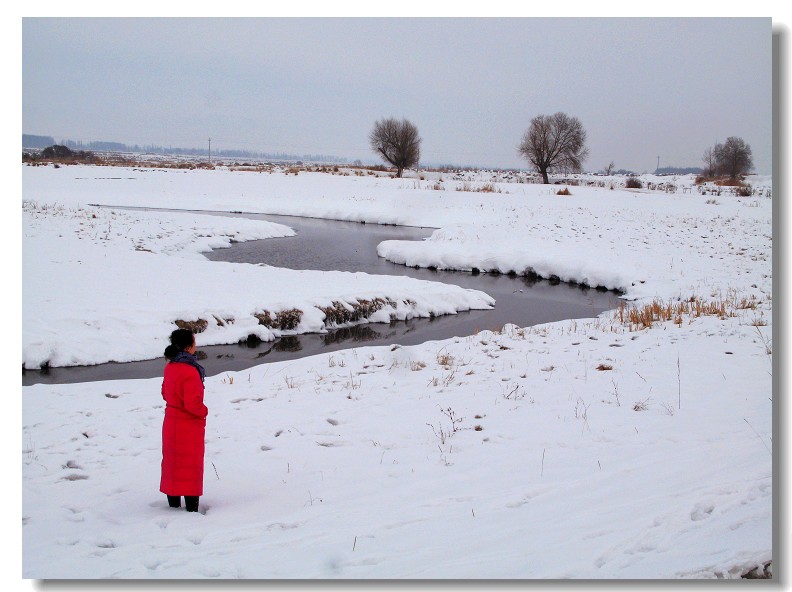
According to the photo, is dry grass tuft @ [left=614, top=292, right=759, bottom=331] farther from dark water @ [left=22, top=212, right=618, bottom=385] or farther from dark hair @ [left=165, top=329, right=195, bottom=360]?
dark hair @ [left=165, top=329, right=195, bottom=360]

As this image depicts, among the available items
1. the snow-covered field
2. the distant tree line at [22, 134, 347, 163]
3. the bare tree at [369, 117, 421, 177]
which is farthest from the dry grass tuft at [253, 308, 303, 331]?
the bare tree at [369, 117, 421, 177]

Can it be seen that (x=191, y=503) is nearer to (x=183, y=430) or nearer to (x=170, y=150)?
(x=183, y=430)

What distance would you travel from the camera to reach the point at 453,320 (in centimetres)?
1395

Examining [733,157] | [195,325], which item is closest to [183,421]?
[195,325]

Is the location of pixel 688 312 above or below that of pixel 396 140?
below

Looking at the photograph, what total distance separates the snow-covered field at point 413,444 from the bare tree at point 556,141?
93.9 inches

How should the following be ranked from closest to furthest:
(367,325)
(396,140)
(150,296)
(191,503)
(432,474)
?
(191,503) → (432,474) → (396,140) → (150,296) → (367,325)

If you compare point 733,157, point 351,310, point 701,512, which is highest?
point 733,157

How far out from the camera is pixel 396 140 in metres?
10.0

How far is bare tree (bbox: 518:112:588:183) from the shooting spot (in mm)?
9578

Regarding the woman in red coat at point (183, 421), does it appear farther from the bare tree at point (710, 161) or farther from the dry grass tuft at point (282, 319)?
the bare tree at point (710, 161)

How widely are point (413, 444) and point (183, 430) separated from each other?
233 cm

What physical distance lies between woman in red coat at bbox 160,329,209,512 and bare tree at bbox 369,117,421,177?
5806 mm

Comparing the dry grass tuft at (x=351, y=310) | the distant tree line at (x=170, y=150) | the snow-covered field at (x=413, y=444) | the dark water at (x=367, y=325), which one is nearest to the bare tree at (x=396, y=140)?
the distant tree line at (x=170, y=150)
